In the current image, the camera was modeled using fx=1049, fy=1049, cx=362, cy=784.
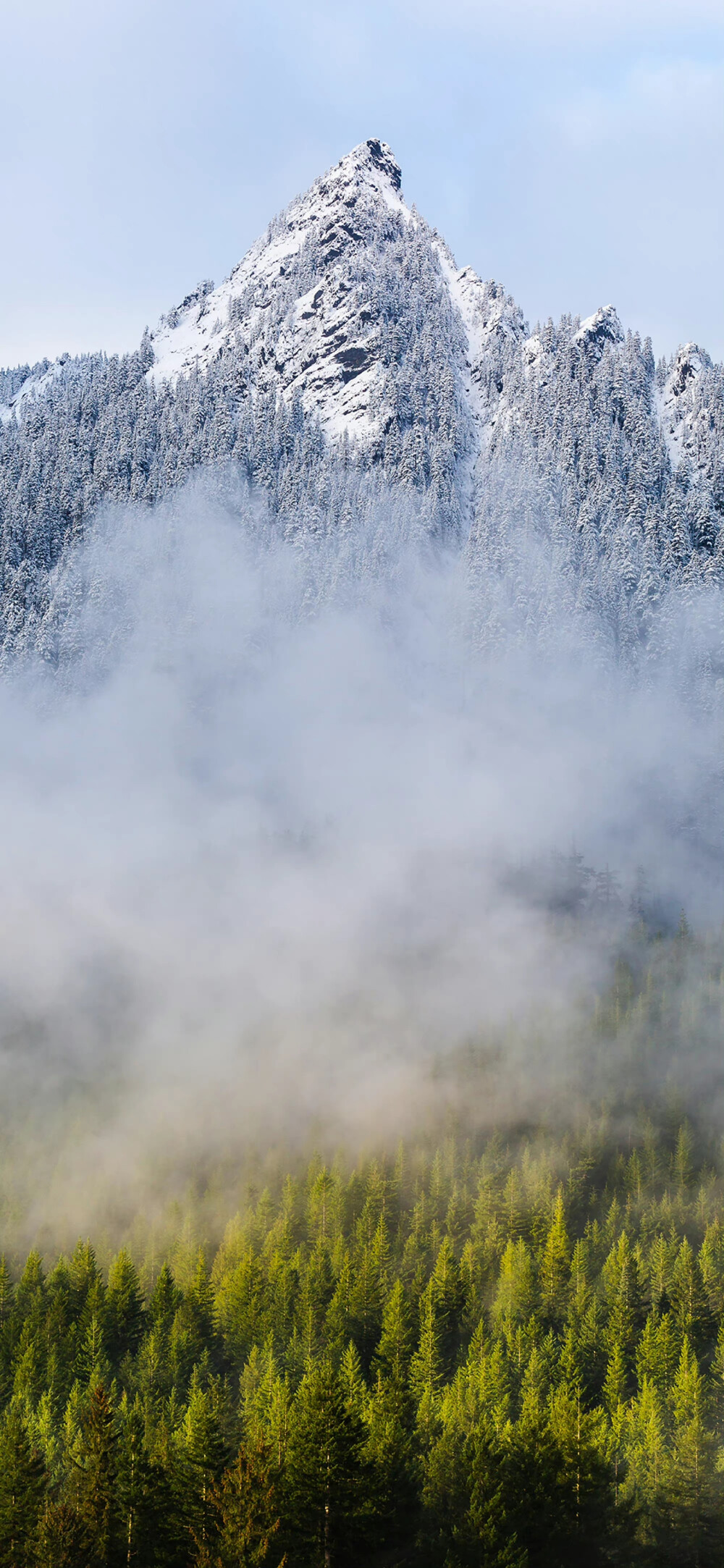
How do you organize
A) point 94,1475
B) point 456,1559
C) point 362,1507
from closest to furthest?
1. point 94,1475
2. point 362,1507
3. point 456,1559

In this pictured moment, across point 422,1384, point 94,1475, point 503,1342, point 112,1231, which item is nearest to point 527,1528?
point 94,1475

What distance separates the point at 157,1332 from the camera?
115875 millimetres

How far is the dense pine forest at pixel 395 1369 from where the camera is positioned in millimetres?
56250

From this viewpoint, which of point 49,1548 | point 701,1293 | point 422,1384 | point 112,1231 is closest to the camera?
point 49,1548

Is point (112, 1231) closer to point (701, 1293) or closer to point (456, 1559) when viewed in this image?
point (701, 1293)

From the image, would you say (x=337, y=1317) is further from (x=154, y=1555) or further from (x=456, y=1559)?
(x=154, y=1555)

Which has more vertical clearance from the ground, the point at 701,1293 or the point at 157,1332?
the point at 701,1293

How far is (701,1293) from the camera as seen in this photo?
416 ft

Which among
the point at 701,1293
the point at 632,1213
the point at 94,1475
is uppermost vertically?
the point at 632,1213

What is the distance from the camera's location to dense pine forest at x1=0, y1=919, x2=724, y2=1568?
5625cm

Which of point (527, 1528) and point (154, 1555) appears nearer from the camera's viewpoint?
point (154, 1555)

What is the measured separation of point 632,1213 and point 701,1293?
35.2m

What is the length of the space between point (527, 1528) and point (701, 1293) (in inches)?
2679

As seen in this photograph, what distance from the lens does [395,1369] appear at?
4257 inches
